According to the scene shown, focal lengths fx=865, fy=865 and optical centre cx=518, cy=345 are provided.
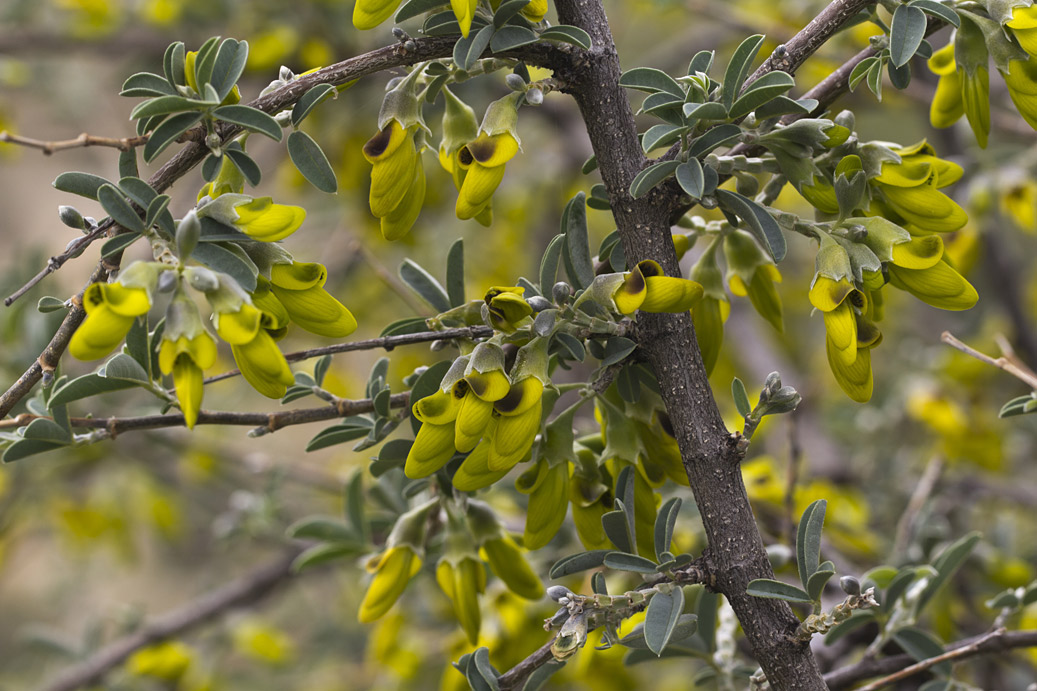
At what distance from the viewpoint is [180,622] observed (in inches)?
68.2

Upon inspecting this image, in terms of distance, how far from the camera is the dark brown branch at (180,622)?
163 cm

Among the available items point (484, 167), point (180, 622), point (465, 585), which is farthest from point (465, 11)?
A: point (180, 622)

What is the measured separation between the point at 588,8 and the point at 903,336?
82.8 inches

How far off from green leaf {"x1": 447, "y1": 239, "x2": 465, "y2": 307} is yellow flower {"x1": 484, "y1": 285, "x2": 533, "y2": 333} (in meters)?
0.18

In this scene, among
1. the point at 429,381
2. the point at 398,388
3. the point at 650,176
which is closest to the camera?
the point at 650,176

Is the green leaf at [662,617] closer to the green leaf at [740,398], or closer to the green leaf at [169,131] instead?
the green leaf at [740,398]

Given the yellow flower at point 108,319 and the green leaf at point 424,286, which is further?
the green leaf at point 424,286

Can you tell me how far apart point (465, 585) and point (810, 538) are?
13.9 inches

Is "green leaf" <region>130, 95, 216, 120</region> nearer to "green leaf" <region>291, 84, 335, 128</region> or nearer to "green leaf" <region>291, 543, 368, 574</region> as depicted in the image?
"green leaf" <region>291, 84, 335, 128</region>

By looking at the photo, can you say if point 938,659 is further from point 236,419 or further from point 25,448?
point 25,448

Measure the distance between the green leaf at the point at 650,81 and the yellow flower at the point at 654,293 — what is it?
15cm

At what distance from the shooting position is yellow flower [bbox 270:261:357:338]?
26.0 inches

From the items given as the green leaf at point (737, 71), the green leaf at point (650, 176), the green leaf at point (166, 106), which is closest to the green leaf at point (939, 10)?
the green leaf at point (737, 71)

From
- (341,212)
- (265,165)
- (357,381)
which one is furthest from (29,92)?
(357,381)
